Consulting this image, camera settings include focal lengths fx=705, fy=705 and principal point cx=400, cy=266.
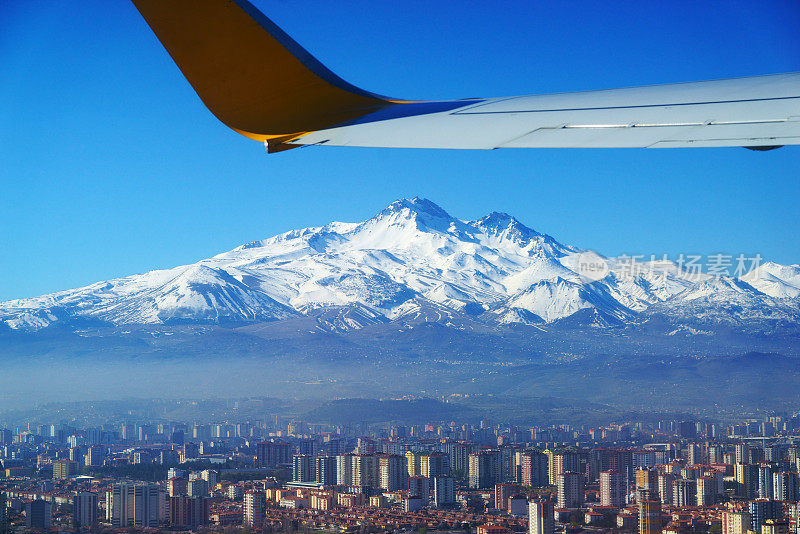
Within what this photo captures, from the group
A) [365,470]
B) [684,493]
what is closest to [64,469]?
[365,470]

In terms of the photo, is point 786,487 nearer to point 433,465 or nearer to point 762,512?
point 762,512

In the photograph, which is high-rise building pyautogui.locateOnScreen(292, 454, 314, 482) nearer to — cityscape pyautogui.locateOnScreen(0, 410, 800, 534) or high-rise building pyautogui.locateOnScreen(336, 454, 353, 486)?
cityscape pyautogui.locateOnScreen(0, 410, 800, 534)

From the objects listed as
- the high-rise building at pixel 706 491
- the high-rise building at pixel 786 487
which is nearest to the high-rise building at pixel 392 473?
the high-rise building at pixel 706 491

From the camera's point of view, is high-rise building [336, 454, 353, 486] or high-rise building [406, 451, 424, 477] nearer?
high-rise building [406, 451, 424, 477]

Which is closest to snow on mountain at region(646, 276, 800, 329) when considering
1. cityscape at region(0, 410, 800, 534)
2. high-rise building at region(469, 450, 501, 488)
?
cityscape at region(0, 410, 800, 534)

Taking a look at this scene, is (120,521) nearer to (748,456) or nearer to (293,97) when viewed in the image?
(748,456)
